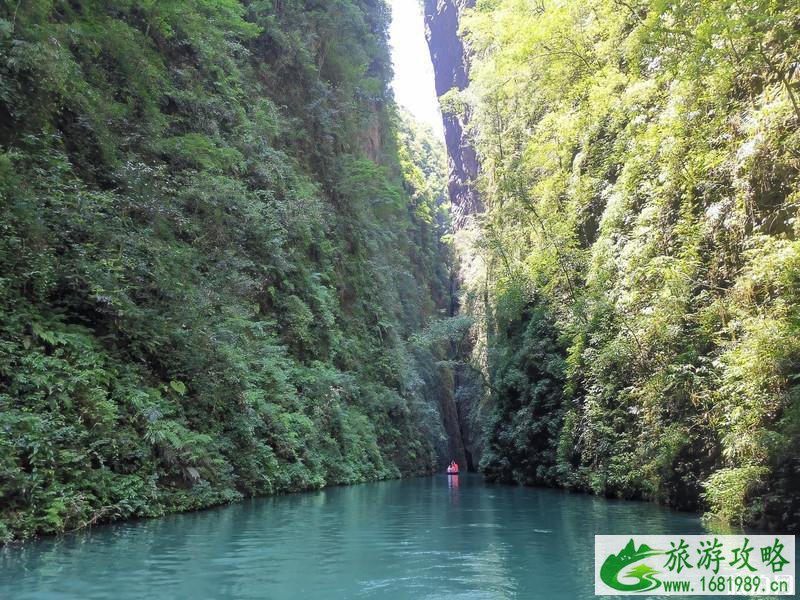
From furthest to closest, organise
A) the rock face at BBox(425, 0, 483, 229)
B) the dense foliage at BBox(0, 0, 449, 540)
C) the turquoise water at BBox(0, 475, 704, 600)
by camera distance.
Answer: the rock face at BBox(425, 0, 483, 229)
the dense foliage at BBox(0, 0, 449, 540)
the turquoise water at BBox(0, 475, 704, 600)

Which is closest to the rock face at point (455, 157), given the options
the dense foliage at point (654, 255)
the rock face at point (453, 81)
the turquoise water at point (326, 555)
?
the rock face at point (453, 81)

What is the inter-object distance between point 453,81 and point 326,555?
47.0m

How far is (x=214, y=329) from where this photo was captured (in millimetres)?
13828

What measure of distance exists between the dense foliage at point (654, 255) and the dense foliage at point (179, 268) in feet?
23.2

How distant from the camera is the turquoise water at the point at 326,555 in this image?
5520 mm

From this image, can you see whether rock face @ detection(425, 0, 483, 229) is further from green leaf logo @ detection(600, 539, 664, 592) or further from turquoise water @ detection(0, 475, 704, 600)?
green leaf logo @ detection(600, 539, 664, 592)

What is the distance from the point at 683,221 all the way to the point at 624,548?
7455 millimetres

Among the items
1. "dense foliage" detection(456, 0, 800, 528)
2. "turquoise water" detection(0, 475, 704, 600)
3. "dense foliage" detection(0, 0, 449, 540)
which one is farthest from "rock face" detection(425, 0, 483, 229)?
"turquoise water" detection(0, 475, 704, 600)

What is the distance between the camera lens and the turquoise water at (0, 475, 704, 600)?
5.52 metres

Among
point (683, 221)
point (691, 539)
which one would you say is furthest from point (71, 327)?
point (683, 221)

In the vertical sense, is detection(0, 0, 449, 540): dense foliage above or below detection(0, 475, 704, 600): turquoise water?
above

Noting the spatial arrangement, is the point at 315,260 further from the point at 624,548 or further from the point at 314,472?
the point at 624,548

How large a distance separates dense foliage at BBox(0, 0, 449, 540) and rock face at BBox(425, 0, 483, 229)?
17.0 m

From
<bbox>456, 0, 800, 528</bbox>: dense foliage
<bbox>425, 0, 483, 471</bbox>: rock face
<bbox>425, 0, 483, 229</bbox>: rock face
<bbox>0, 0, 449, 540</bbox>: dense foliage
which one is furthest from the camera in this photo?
<bbox>425, 0, 483, 229</bbox>: rock face
